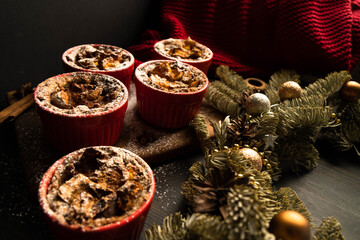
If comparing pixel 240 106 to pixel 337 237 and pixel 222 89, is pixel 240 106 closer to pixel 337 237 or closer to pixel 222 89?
pixel 222 89

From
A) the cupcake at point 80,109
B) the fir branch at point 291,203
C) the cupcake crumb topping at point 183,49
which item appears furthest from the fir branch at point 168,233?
the cupcake crumb topping at point 183,49

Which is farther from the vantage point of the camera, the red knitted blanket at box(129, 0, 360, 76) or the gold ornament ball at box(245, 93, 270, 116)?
the red knitted blanket at box(129, 0, 360, 76)

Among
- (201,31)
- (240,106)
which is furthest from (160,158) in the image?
(201,31)

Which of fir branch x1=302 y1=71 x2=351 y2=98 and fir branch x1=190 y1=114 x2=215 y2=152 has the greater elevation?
fir branch x1=302 y1=71 x2=351 y2=98

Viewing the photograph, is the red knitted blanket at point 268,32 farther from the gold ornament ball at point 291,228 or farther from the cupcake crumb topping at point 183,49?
the gold ornament ball at point 291,228

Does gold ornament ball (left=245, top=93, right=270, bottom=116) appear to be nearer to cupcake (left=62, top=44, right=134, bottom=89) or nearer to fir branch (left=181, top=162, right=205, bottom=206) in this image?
fir branch (left=181, top=162, right=205, bottom=206)

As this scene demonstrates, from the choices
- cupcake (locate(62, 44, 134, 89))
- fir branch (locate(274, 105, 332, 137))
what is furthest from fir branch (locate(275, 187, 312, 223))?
Answer: cupcake (locate(62, 44, 134, 89))
